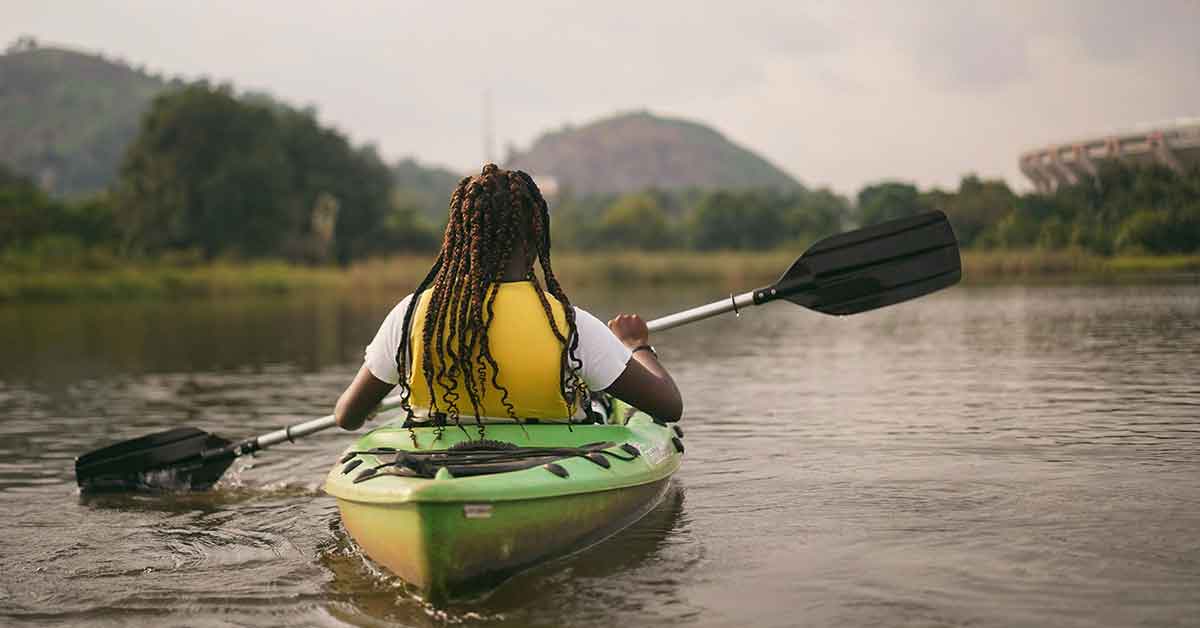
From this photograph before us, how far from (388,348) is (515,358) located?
526 millimetres

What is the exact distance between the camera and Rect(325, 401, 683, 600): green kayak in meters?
4.09

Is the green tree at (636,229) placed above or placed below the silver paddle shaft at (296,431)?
above

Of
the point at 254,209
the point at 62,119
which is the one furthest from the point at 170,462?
the point at 62,119

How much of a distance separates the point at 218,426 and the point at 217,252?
45841 millimetres

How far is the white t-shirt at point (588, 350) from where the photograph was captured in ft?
15.3

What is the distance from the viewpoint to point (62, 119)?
135 m

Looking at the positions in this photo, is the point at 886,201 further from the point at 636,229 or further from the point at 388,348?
the point at 636,229

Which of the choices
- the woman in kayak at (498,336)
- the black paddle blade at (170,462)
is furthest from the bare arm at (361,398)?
the black paddle blade at (170,462)

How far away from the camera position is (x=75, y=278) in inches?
1486

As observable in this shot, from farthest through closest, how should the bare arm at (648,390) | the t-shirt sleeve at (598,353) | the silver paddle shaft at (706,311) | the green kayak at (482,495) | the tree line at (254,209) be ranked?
the tree line at (254,209)
the silver paddle shaft at (706,311)
the bare arm at (648,390)
the t-shirt sleeve at (598,353)
the green kayak at (482,495)

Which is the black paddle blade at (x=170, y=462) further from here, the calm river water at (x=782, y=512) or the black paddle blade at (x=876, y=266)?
the black paddle blade at (x=876, y=266)

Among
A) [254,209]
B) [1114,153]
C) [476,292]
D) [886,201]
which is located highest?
[254,209]

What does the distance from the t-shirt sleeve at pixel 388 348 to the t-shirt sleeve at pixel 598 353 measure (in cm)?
67

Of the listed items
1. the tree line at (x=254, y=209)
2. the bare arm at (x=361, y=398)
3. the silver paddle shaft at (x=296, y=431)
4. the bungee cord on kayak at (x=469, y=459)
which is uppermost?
the tree line at (x=254, y=209)
